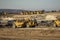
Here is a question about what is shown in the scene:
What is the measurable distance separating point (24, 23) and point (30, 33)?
1.76 feet

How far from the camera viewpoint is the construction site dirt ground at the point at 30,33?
16.8 feet

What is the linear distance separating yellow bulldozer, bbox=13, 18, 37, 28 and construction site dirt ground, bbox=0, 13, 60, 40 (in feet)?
0.45

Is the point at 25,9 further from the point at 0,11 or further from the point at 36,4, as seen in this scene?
the point at 0,11

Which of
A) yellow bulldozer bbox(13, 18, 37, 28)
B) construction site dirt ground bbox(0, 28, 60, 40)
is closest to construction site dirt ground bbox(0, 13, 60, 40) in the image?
construction site dirt ground bbox(0, 28, 60, 40)

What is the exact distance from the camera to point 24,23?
228 inches

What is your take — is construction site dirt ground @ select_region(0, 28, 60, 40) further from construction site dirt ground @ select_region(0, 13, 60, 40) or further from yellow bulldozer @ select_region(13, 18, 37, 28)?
yellow bulldozer @ select_region(13, 18, 37, 28)

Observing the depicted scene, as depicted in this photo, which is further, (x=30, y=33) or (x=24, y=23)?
(x=24, y=23)

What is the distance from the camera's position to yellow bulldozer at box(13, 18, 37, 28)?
18.7ft

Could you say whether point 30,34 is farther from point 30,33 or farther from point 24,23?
point 24,23

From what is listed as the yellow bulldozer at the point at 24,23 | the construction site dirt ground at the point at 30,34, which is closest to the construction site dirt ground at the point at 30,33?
the construction site dirt ground at the point at 30,34

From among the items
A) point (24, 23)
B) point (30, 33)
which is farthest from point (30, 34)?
point (24, 23)

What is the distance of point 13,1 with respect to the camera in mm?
6117

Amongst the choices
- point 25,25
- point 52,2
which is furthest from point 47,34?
point 52,2

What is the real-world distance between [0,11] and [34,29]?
1476 mm
